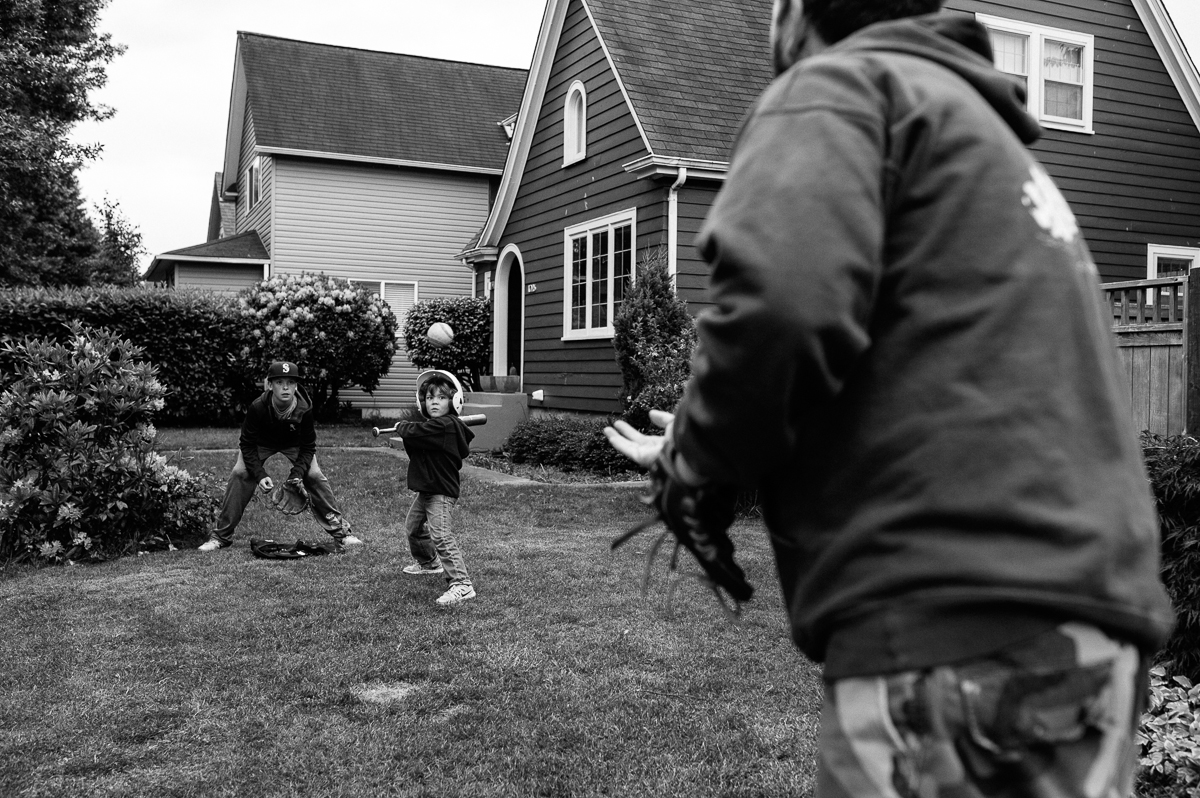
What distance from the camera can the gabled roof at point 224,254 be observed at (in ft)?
82.6

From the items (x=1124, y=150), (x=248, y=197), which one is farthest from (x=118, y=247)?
(x=1124, y=150)

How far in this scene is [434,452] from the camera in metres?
7.36

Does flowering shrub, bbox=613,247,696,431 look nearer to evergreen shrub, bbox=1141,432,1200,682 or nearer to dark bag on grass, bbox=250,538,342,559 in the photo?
dark bag on grass, bbox=250,538,342,559

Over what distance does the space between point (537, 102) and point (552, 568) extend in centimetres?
1212

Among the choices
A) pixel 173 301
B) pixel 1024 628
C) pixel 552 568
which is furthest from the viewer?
pixel 173 301

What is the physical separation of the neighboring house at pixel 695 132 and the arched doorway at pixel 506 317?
1712 millimetres

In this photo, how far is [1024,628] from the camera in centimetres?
139

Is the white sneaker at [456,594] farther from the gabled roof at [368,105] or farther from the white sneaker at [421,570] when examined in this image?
the gabled roof at [368,105]

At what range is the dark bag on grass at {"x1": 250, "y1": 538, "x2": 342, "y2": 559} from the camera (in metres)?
8.45

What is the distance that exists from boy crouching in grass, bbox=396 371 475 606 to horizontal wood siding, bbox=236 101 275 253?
63.3 feet

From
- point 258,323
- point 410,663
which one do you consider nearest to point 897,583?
point 410,663

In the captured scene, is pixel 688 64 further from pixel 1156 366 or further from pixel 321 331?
pixel 321 331

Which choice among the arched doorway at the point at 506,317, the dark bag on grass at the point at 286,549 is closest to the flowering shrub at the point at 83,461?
the dark bag on grass at the point at 286,549

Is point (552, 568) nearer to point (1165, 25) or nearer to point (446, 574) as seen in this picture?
point (446, 574)
